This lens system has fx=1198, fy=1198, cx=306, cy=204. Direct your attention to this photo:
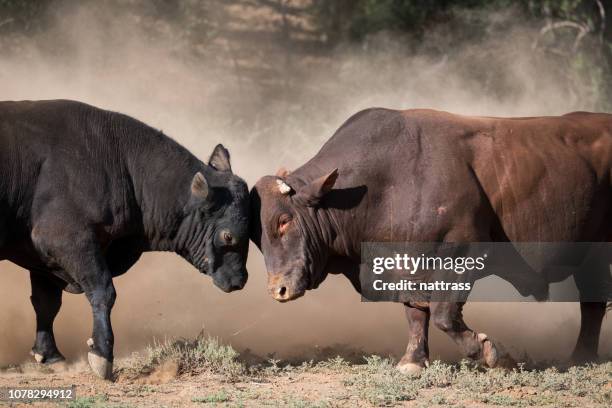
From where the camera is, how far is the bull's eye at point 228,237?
11.7 meters

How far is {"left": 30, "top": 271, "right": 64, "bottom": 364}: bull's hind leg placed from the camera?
11969 mm

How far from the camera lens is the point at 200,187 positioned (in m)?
11.6

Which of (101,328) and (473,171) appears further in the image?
(473,171)

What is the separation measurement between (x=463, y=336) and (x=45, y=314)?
4.20m

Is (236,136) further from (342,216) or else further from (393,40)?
(342,216)

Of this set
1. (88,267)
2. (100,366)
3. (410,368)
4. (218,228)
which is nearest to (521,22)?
(218,228)

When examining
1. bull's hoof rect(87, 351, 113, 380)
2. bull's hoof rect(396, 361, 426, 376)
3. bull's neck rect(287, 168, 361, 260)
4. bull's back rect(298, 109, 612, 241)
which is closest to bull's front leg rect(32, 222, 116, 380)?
bull's hoof rect(87, 351, 113, 380)

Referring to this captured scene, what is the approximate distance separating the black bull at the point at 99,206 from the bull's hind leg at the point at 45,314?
10 mm

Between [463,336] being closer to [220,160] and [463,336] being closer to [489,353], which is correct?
[489,353]

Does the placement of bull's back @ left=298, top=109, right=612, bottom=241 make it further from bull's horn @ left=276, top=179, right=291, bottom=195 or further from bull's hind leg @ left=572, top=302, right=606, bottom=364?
bull's hind leg @ left=572, top=302, right=606, bottom=364

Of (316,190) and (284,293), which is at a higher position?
(316,190)

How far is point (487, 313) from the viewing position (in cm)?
1488

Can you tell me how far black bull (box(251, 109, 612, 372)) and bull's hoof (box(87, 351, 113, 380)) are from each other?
1.71m

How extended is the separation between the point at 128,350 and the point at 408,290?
136 inches
